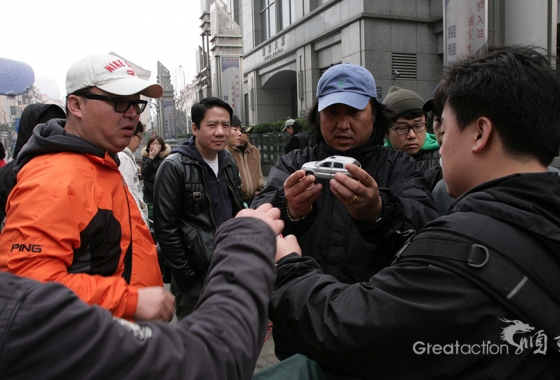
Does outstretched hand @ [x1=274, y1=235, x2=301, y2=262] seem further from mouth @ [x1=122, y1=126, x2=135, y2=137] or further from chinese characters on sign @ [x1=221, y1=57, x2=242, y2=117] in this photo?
chinese characters on sign @ [x1=221, y1=57, x2=242, y2=117]

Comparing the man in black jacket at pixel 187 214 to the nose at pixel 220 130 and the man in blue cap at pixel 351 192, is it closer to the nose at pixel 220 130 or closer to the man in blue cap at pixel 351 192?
the nose at pixel 220 130

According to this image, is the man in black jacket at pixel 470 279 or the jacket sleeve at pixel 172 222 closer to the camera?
the man in black jacket at pixel 470 279

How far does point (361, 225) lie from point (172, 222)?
83.4 inches

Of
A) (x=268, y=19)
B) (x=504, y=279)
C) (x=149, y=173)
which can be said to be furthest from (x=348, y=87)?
(x=268, y=19)

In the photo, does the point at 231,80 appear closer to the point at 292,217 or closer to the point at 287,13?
the point at 287,13

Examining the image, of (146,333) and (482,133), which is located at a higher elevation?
(482,133)

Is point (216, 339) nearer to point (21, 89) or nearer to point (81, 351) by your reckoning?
point (81, 351)

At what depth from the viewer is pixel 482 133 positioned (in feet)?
4.45

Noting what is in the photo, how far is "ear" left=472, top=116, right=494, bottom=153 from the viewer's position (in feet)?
4.38

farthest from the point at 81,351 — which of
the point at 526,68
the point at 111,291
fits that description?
the point at 526,68

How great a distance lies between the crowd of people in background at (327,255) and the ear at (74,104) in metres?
0.02

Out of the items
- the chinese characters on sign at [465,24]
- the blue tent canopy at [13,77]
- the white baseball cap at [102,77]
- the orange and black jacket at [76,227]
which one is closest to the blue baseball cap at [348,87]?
the white baseball cap at [102,77]

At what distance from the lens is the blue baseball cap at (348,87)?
212cm

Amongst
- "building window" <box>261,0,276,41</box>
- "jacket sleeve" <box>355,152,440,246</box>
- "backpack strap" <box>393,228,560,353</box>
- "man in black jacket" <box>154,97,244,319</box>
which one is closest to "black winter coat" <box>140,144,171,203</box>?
"man in black jacket" <box>154,97,244,319</box>
